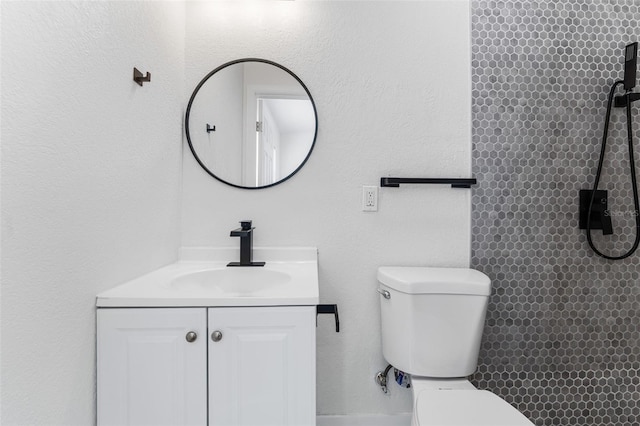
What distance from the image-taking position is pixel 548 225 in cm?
164

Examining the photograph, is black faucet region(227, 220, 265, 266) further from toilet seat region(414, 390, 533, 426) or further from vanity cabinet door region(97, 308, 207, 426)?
toilet seat region(414, 390, 533, 426)

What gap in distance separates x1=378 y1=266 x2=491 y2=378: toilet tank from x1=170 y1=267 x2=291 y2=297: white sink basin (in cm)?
52

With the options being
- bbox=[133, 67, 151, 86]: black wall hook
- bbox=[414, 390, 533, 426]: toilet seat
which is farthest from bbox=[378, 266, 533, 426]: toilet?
bbox=[133, 67, 151, 86]: black wall hook

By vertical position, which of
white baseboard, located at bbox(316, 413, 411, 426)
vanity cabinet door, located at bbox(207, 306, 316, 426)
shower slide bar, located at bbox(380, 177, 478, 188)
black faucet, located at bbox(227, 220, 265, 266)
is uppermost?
shower slide bar, located at bbox(380, 177, 478, 188)

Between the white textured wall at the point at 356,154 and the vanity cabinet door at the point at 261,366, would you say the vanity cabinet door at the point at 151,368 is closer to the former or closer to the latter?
the vanity cabinet door at the point at 261,366

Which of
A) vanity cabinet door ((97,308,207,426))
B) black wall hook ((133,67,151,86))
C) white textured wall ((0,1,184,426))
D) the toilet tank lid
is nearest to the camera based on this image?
white textured wall ((0,1,184,426))

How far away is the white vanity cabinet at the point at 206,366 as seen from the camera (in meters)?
1.02

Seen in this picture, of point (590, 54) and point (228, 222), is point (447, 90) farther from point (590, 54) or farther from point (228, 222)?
point (228, 222)

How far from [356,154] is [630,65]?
4.15 feet

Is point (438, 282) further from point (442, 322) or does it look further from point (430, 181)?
point (430, 181)

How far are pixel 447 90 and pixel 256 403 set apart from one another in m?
1.50

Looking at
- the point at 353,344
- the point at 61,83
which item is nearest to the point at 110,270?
the point at 61,83

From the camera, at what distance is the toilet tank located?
1.36 meters

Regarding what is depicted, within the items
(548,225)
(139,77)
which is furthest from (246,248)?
(548,225)
